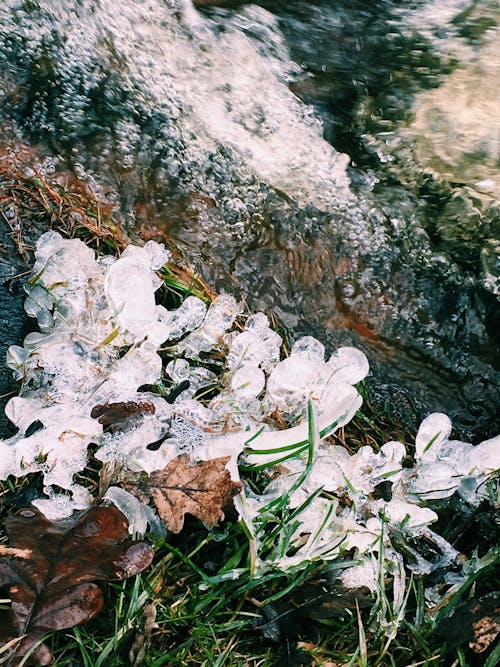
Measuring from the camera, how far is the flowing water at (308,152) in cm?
252

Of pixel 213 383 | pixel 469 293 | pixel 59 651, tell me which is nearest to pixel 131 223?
pixel 213 383

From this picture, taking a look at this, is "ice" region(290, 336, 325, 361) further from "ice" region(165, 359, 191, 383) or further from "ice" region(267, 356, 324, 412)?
"ice" region(165, 359, 191, 383)

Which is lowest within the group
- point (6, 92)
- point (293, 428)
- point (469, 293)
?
point (293, 428)

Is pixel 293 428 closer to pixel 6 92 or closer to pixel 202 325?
pixel 202 325

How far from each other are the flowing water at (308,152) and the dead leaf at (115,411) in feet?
2.12

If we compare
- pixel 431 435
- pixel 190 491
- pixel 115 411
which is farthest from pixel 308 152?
pixel 190 491

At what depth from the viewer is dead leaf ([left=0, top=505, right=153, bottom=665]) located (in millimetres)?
1714

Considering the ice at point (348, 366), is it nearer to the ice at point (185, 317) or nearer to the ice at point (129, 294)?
the ice at point (185, 317)

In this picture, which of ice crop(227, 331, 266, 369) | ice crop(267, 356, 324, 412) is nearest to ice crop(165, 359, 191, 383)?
ice crop(227, 331, 266, 369)

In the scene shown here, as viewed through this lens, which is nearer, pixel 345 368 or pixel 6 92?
pixel 345 368

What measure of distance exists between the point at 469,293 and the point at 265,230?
776 mm

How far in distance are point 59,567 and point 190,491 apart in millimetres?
379

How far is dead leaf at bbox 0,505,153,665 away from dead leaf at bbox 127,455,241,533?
0.34ft

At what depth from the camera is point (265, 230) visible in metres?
2.63
